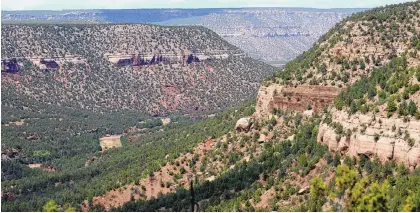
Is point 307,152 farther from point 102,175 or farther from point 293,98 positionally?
point 102,175

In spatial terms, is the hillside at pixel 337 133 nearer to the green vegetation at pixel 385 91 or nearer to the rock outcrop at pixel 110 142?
the green vegetation at pixel 385 91

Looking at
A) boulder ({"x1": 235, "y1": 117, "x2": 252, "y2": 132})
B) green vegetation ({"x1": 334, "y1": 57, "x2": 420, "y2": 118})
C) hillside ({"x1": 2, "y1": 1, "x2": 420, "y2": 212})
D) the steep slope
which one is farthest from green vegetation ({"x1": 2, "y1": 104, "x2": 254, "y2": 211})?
green vegetation ({"x1": 334, "y1": 57, "x2": 420, "y2": 118})

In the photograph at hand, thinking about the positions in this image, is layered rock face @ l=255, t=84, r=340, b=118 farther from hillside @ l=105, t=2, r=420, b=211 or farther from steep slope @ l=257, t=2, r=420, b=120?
hillside @ l=105, t=2, r=420, b=211

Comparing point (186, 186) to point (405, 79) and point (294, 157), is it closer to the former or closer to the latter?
point (294, 157)

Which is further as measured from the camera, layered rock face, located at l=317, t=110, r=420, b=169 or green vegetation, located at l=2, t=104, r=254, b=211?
green vegetation, located at l=2, t=104, r=254, b=211

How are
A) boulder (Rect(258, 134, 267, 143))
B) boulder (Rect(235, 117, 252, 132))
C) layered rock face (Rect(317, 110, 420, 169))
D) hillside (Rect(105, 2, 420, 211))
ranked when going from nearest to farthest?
hillside (Rect(105, 2, 420, 211))
layered rock face (Rect(317, 110, 420, 169))
boulder (Rect(258, 134, 267, 143))
boulder (Rect(235, 117, 252, 132))

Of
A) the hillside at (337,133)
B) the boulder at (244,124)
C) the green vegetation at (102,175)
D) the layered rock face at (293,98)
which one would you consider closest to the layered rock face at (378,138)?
the hillside at (337,133)

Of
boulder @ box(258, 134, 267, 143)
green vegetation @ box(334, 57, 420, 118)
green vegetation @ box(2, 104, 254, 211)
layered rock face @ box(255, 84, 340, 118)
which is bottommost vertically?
green vegetation @ box(2, 104, 254, 211)
